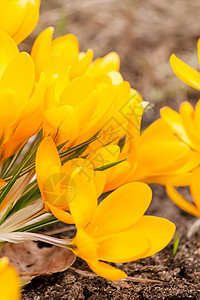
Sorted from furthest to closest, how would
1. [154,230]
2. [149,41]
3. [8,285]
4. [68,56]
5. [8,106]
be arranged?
1. [149,41]
2. [68,56]
3. [154,230]
4. [8,106]
5. [8,285]

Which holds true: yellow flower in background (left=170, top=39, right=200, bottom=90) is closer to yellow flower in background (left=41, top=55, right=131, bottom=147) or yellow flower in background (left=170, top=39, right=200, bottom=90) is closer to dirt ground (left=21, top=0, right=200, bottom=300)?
yellow flower in background (left=41, top=55, right=131, bottom=147)

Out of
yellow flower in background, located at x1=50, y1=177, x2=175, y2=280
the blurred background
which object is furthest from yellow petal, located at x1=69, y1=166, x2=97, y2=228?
the blurred background

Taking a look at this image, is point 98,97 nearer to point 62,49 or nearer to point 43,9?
point 62,49

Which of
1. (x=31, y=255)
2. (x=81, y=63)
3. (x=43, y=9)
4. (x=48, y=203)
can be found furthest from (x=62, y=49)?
(x=43, y=9)

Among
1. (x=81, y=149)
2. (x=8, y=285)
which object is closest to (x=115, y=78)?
(x=81, y=149)

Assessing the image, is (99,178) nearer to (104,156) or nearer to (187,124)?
(104,156)
